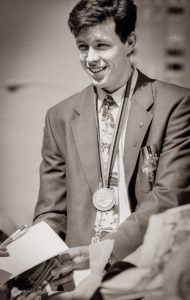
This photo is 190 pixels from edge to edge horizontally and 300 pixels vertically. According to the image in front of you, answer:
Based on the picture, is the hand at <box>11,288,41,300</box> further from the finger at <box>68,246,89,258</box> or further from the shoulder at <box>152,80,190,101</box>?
the shoulder at <box>152,80,190,101</box>

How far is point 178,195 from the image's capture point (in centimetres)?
119

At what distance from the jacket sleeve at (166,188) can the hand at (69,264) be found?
92 mm

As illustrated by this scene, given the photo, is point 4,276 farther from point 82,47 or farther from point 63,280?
point 82,47

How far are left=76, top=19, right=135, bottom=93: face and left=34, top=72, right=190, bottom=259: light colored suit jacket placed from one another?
0.06 meters

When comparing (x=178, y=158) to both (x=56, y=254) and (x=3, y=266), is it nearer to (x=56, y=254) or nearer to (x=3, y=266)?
(x=56, y=254)

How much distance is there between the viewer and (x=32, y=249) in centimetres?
126

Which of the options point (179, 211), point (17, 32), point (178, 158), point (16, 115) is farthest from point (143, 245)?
Result: point (17, 32)

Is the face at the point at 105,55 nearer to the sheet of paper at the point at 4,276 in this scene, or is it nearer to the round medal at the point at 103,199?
the round medal at the point at 103,199

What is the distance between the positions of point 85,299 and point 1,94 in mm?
614

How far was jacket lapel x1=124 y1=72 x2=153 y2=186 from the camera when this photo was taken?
1254 mm

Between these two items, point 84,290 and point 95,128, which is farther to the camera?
point 95,128

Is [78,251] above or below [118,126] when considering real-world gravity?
below

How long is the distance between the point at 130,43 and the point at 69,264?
0.59 meters

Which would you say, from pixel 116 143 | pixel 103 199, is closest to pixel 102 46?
pixel 116 143
